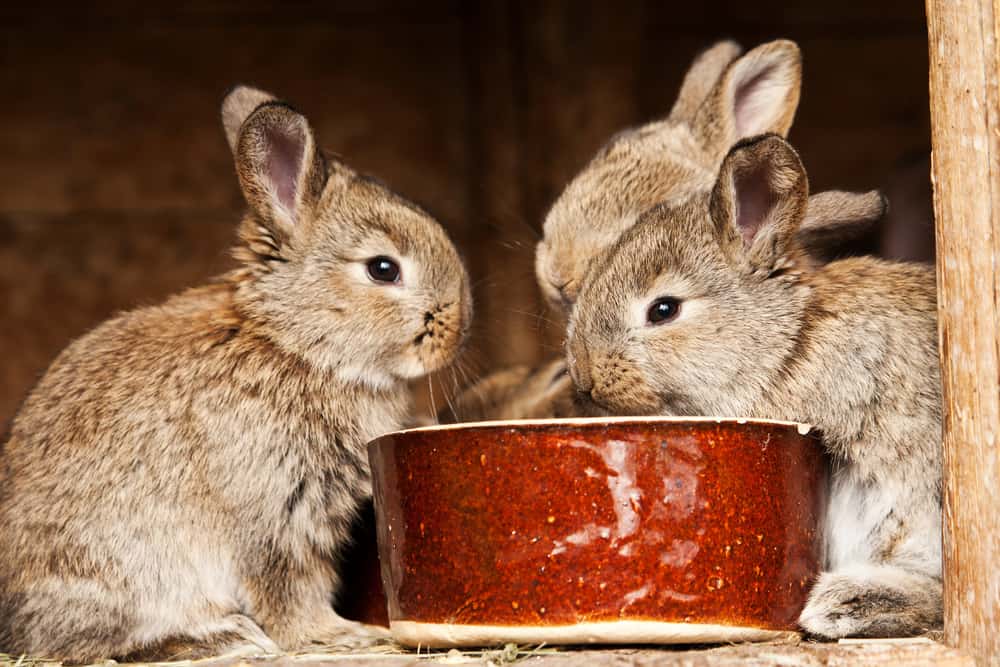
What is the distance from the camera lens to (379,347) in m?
2.96

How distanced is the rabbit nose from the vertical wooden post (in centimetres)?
74

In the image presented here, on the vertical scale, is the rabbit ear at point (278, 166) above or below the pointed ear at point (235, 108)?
below

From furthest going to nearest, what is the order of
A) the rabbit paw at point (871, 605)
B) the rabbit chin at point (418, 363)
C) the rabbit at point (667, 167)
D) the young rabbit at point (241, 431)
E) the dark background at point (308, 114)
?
the dark background at point (308, 114)
the rabbit at point (667, 167)
the rabbit chin at point (418, 363)
the young rabbit at point (241, 431)
the rabbit paw at point (871, 605)

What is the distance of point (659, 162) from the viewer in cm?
351

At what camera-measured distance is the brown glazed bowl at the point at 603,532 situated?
2.25m

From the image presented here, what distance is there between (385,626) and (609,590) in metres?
0.76

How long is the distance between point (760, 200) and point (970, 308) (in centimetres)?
59

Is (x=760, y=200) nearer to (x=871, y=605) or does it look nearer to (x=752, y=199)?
(x=752, y=199)

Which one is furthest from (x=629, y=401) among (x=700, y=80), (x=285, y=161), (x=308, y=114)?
(x=308, y=114)

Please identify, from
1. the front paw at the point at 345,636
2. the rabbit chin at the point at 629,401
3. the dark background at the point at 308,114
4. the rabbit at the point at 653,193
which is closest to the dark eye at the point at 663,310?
the rabbit chin at the point at 629,401

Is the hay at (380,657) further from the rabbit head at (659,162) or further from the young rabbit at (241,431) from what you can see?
the rabbit head at (659,162)

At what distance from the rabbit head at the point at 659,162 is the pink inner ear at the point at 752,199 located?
478 mm

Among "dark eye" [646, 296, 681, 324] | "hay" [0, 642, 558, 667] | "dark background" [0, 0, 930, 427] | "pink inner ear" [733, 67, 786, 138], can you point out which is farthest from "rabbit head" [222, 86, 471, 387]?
"dark background" [0, 0, 930, 427]

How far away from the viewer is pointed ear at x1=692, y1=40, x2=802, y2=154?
347cm
